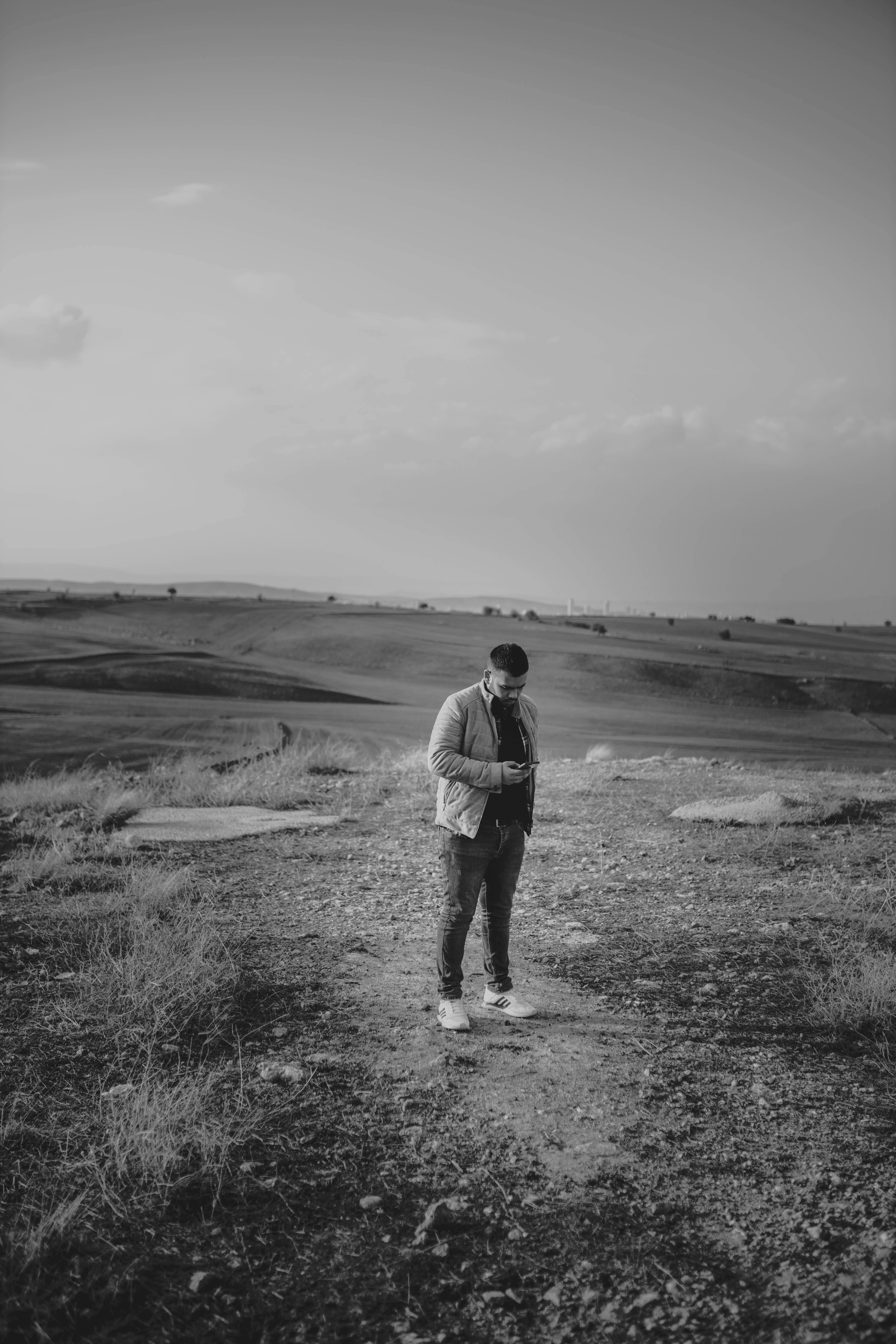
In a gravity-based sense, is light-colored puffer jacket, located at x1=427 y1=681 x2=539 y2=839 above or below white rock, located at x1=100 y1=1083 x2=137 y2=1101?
above

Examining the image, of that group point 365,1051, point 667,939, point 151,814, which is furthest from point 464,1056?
point 151,814

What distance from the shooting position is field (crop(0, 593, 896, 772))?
1867 cm

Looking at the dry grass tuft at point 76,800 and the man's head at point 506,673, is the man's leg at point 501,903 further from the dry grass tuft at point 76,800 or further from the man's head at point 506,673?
the dry grass tuft at point 76,800

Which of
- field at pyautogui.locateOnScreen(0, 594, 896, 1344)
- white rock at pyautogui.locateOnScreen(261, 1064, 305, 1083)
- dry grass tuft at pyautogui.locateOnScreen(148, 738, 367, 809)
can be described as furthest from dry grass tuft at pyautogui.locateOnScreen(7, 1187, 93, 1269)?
dry grass tuft at pyautogui.locateOnScreen(148, 738, 367, 809)

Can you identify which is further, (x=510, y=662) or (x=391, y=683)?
(x=391, y=683)

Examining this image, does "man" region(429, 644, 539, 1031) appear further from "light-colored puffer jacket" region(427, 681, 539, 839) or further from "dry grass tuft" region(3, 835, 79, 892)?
"dry grass tuft" region(3, 835, 79, 892)

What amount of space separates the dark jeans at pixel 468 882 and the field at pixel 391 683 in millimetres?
12231

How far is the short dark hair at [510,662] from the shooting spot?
437cm

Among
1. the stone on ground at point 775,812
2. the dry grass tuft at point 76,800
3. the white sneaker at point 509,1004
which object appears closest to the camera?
the white sneaker at point 509,1004

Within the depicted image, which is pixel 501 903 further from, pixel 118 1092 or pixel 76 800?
pixel 76 800

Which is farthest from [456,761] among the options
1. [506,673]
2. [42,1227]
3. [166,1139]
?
[42,1227]

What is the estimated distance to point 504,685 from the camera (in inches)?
175

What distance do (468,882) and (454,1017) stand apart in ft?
2.15

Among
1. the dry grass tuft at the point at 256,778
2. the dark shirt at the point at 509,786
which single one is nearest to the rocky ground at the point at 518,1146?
the dark shirt at the point at 509,786
